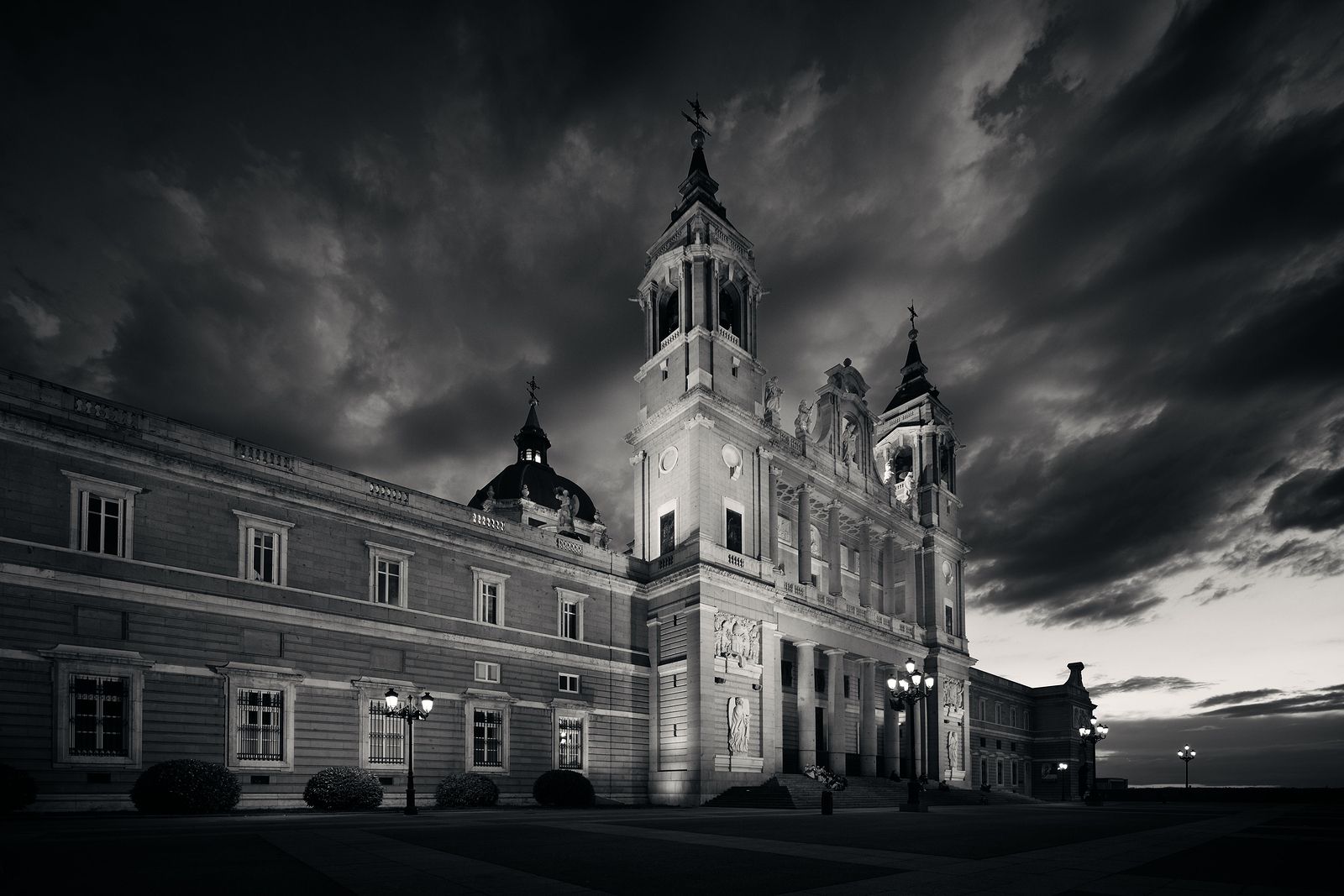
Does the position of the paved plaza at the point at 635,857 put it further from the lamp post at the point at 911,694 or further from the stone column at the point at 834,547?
the stone column at the point at 834,547

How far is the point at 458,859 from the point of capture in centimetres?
1252

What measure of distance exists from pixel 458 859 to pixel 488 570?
2429 centimetres

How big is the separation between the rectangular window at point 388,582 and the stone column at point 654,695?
48.5 feet

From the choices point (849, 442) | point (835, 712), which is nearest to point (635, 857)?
point (835, 712)

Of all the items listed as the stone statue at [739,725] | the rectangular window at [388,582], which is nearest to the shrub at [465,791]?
the rectangular window at [388,582]

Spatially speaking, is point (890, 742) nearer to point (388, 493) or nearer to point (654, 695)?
point (654, 695)

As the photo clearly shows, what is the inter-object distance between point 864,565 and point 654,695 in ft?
73.5

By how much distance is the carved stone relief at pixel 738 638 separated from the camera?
40.8 m

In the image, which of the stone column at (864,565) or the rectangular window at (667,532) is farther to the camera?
the stone column at (864,565)

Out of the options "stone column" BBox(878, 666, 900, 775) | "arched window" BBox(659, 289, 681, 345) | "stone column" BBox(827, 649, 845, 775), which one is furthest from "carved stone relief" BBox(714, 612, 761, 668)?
"arched window" BBox(659, 289, 681, 345)

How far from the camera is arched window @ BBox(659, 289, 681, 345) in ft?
159

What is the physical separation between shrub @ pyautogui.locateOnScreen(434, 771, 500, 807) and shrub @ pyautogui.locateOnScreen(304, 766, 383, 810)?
3155mm

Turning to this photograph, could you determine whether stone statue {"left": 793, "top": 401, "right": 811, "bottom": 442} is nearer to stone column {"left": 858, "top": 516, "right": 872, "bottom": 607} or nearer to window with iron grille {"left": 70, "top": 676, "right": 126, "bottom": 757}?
stone column {"left": 858, "top": 516, "right": 872, "bottom": 607}

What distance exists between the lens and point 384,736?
31.1 m
